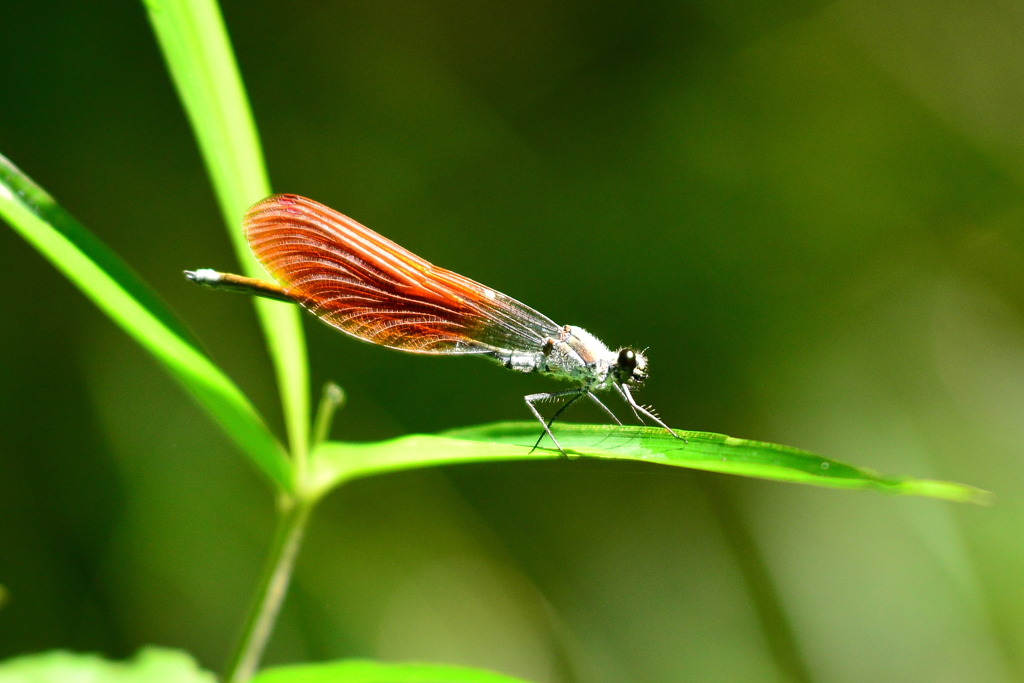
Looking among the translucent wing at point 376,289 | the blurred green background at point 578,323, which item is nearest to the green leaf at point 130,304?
the translucent wing at point 376,289

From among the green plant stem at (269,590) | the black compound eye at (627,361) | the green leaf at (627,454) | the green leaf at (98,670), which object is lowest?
the green leaf at (98,670)

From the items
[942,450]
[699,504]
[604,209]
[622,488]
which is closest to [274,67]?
[604,209]

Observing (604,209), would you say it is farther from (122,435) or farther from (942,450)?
(122,435)

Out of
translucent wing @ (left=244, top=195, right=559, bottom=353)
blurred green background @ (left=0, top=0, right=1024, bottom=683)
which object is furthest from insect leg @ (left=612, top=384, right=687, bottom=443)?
blurred green background @ (left=0, top=0, right=1024, bottom=683)

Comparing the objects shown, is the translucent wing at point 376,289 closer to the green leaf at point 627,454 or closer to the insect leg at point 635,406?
the insect leg at point 635,406

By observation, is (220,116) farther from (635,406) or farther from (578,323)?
(578,323)

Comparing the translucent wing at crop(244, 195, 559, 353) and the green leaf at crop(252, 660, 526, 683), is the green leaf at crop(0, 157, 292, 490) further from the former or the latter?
the translucent wing at crop(244, 195, 559, 353)
